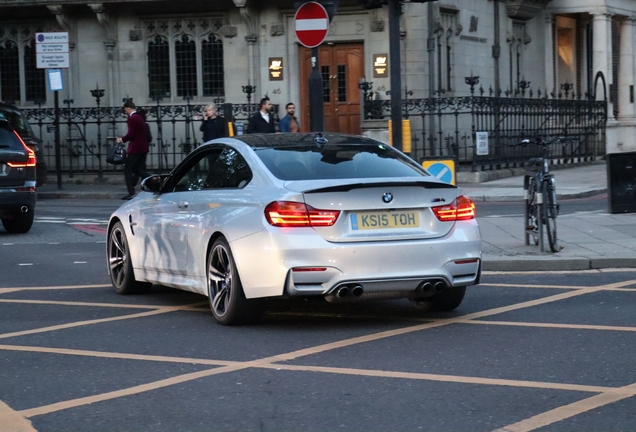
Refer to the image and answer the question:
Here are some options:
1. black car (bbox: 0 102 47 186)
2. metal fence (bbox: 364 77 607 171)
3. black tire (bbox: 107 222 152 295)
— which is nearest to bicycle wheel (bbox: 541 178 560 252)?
black tire (bbox: 107 222 152 295)

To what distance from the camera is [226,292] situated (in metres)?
8.88

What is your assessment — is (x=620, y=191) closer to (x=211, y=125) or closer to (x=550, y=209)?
(x=550, y=209)

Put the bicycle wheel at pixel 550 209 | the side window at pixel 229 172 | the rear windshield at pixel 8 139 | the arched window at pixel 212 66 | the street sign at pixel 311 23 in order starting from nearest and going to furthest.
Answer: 1. the side window at pixel 229 172
2. the bicycle wheel at pixel 550 209
3. the street sign at pixel 311 23
4. the rear windshield at pixel 8 139
5. the arched window at pixel 212 66

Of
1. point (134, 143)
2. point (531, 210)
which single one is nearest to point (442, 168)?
point (531, 210)

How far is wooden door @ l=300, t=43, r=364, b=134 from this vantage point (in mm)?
30453

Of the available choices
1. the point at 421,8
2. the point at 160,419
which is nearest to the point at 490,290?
the point at 160,419

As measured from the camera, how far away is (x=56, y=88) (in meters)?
26.0

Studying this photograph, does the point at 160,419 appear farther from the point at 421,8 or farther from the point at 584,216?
the point at 421,8

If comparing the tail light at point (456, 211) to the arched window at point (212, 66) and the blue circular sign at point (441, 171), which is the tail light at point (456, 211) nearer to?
the blue circular sign at point (441, 171)

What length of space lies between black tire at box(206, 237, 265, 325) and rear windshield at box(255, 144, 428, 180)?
705mm

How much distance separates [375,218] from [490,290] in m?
2.51

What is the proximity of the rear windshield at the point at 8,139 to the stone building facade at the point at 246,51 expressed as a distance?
12.8 metres

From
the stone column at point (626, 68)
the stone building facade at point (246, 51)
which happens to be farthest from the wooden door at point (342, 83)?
the stone column at point (626, 68)

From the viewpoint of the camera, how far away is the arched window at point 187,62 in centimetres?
3198
